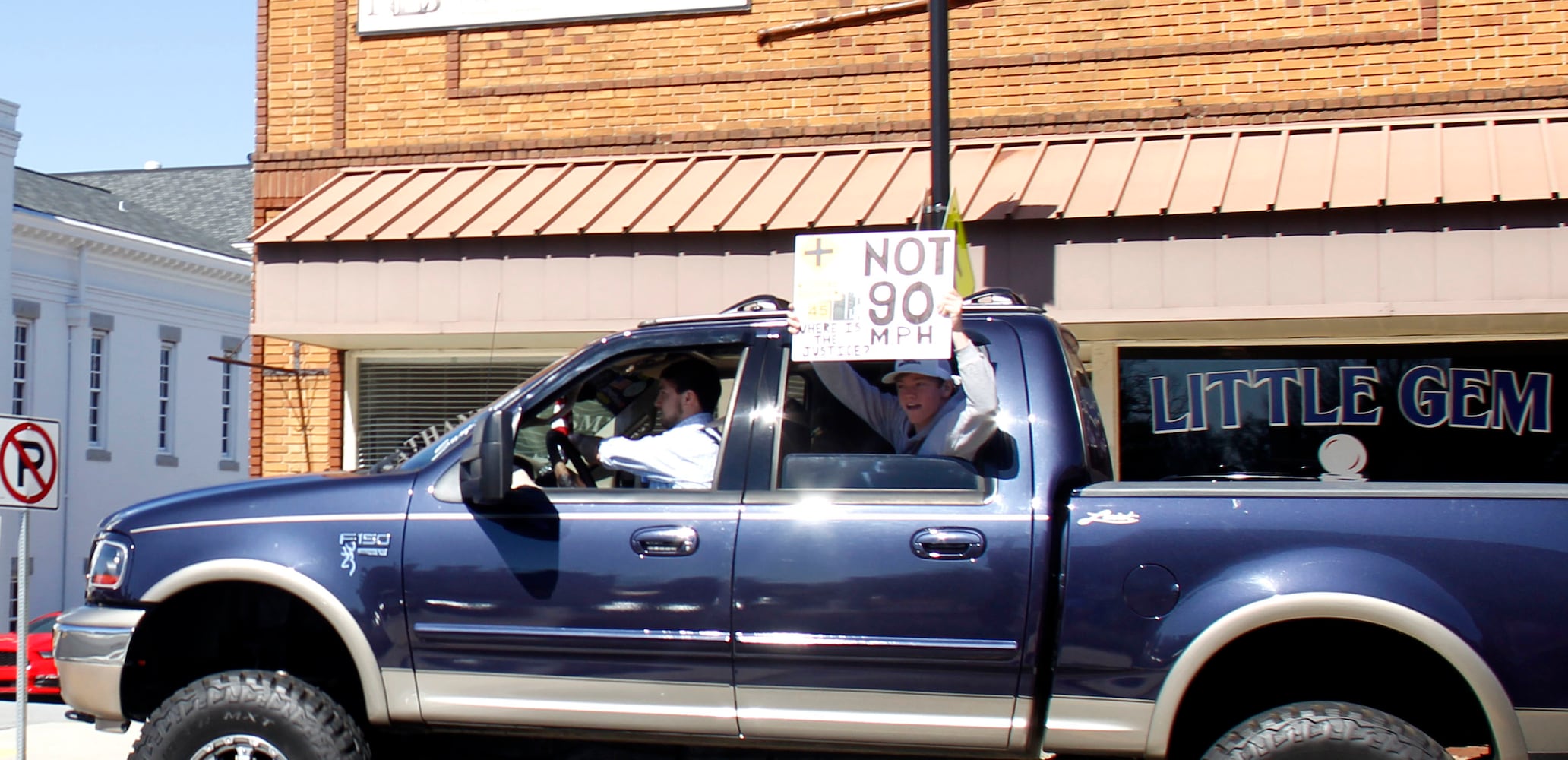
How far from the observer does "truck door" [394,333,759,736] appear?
4812mm

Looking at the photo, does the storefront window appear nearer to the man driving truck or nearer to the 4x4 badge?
the man driving truck

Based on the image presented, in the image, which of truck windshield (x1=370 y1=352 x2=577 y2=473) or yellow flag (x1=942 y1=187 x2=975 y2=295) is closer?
truck windshield (x1=370 y1=352 x2=577 y2=473)

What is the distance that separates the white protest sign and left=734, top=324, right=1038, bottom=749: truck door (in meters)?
0.34

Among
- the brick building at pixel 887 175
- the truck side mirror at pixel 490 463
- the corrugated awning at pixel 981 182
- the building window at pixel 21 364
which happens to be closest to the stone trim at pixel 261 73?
the brick building at pixel 887 175

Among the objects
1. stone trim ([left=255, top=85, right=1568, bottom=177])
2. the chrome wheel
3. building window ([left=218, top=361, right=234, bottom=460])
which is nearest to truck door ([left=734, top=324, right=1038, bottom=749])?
the chrome wheel

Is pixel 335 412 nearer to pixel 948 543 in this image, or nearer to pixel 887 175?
pixel 887 175

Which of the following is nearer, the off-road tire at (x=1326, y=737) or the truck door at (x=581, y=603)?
the off-road tire at (x=1326, y=737)

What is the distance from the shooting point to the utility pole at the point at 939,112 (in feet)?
26.1

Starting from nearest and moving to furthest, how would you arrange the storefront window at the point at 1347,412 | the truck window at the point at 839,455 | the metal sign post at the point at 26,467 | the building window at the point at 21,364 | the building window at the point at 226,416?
the truck window at the point at 839,455, the metal sign post at the point at 26,467, the storefront window at the point at 1347,412, the building window at the point at 21,364, the building window at the point at 226,416

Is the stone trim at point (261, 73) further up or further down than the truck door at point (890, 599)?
further up

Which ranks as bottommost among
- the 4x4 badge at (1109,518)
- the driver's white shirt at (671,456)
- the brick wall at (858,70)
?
the 4x4 badge at (1109,518)

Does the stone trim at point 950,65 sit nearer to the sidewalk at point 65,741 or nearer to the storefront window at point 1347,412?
the storefront window at point 1347,412

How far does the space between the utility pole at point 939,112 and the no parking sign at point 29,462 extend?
505 cm

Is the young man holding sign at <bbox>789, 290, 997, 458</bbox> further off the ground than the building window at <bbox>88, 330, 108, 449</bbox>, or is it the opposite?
the building window at <bbox>88, 330, 108, 449</bbox>
